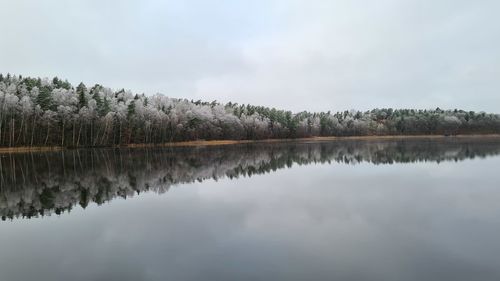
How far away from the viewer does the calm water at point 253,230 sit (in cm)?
1120

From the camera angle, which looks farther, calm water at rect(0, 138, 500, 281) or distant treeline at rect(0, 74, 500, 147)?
distant treeline at rect(0, 74, 500, 147)

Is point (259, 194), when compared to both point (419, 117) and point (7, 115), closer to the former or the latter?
point (7, 115)

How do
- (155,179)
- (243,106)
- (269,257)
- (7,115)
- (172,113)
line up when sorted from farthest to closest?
(243,106), (172,113), (7,115), (155,179), (269,257)

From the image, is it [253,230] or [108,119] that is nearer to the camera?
[253,230]

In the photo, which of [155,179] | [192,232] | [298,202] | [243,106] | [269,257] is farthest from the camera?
[243,106]

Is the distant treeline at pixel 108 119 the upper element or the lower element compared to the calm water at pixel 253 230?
upper

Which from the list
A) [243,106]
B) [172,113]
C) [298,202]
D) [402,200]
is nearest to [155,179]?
[298,202]

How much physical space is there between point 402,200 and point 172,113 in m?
90.8

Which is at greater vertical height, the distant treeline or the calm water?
the distant treeline

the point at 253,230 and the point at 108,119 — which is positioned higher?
the point at 108,119

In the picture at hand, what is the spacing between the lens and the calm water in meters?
11.2

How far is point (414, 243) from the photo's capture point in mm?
13523

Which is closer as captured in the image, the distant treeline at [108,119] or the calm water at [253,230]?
the calm water at [253,230]

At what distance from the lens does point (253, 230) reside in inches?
616
